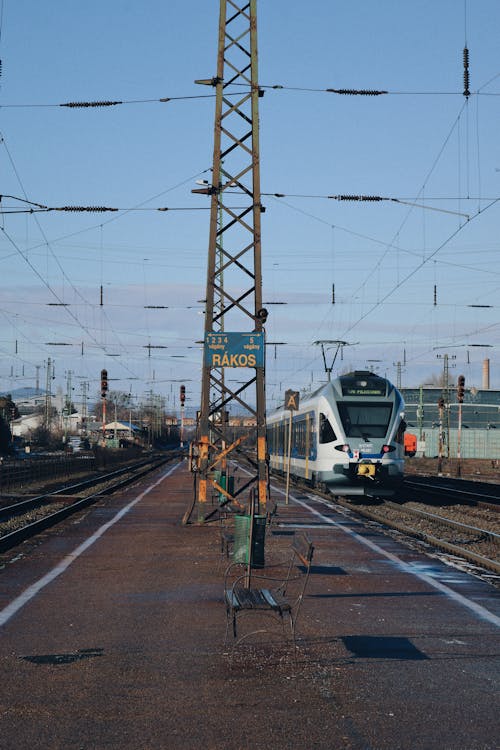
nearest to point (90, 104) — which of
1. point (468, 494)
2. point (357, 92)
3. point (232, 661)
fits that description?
point (357, 92)

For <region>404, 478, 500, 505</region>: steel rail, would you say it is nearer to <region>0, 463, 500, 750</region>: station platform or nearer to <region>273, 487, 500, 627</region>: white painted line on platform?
<region>273, 487, 500, 627</region>: white painted line on platform

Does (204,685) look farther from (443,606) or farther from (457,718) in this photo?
(443,606)

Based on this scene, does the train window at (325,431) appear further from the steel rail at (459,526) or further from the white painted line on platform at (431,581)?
the white painted line on platform at (431,581)

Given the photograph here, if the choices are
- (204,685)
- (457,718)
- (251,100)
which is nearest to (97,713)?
(204,685)

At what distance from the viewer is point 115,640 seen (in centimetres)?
912

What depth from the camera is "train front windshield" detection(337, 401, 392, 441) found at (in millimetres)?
29062

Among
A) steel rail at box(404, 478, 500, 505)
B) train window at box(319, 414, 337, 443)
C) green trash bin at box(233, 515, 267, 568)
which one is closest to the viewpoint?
green trash bin at box(233, 515, 267, 568)

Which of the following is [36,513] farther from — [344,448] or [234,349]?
[344,448]

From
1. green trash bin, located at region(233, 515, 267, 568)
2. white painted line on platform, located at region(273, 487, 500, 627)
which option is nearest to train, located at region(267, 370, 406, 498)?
white painted line on platform, located at region(273, 487, 500, 627)

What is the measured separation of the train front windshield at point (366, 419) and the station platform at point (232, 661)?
45.1ft

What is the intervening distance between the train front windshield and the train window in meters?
0.54

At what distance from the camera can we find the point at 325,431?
29922 millimetres

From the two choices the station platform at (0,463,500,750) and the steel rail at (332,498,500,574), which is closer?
the station platform at (0,463,500,750)

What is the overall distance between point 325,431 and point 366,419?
1415mm
